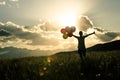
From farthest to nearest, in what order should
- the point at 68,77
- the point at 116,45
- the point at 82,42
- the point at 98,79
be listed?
the point at 116,45
the point at 82,42
the point at 68,77
the point at 98,79

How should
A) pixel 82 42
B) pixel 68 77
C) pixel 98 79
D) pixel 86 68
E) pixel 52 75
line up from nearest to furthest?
1. pixel 98 79
2. pixel 68 77
3. pixel 52 75
4. pixel 86 68
5. pixel 82 42

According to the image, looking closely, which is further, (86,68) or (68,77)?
(86,68)

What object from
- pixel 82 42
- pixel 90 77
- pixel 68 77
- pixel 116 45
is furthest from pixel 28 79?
pixel 116 45

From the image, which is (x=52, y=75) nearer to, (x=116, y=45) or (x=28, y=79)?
(x=28, y=79)

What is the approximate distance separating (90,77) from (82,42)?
7.49 metres

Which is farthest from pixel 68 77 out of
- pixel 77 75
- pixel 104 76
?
pixel 104 76

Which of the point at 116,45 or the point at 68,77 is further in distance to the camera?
the point at 116,45

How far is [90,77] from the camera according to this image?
8.79 metres

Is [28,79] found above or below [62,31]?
below

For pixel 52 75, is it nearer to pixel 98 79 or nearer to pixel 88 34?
pixel 98 79

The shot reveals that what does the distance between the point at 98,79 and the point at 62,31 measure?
6.22 metres

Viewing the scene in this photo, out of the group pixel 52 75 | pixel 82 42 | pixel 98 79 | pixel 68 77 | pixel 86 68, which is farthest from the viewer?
pixel 82 42

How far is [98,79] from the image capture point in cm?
829

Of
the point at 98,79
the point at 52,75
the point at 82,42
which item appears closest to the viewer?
the point at 98,79
